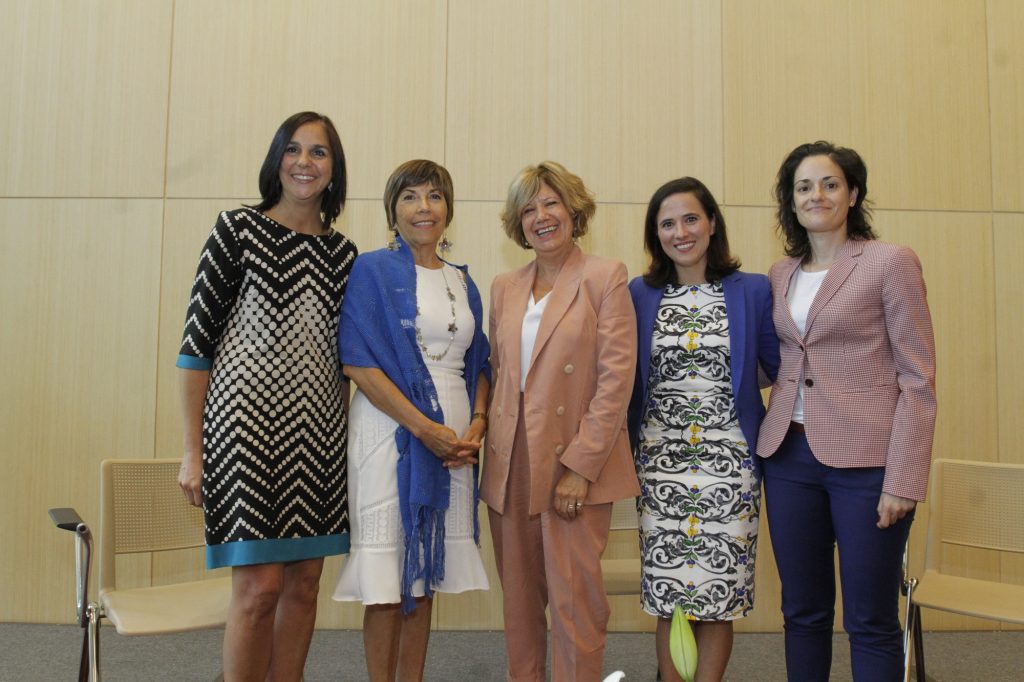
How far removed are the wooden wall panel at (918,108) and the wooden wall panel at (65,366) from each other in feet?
12.2

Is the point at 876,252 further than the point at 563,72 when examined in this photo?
No

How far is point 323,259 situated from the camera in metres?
2.15

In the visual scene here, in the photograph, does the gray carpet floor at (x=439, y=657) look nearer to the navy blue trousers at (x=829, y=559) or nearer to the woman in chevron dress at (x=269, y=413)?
the navy blue trousers at (x=829, y=559)

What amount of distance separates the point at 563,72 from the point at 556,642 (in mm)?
2743

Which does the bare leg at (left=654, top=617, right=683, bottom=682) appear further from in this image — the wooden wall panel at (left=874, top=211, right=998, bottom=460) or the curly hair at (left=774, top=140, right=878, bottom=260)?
the wooden wall panel at (left=874, top=211, right=998, bottom=460)

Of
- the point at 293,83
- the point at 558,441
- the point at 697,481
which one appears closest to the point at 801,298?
the point at 697,481

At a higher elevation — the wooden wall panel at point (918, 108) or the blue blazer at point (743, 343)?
the wooden wall panel at point (918, 108)

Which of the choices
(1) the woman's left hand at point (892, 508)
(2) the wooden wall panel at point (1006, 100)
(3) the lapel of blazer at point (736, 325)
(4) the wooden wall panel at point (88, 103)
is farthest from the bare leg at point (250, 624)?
(2) the wooden wall panel at point (1006, 100)

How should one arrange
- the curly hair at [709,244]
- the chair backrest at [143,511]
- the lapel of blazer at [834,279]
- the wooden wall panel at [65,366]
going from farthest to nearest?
the wooden wall panel at [65,366] < the chair backrest at [143,511] < the curly hair at [709,244] < the lapel of blazer at [834,279]

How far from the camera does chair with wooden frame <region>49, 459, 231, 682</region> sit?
2188 millimetres

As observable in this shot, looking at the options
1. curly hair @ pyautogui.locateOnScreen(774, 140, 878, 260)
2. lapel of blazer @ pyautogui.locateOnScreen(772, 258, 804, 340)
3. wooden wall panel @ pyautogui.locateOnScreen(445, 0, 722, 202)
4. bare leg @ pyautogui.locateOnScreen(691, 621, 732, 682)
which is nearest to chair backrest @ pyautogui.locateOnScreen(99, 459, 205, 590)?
bare leg @ pyautogui.locateOnScreen(691, 621, 732, 682)

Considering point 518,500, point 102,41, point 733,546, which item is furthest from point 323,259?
point 102,41

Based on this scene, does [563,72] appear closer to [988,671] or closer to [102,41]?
[102,41]

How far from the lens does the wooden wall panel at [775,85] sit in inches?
145
